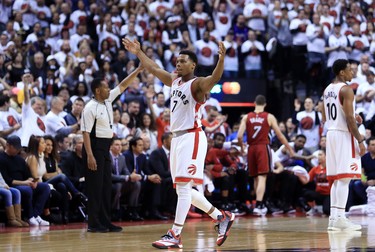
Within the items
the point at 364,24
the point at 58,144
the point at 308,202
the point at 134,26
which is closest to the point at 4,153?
the point at 58,144

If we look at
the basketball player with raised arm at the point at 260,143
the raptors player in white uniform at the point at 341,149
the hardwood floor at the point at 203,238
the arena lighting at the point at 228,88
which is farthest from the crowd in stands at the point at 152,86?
the raptors player in white uniform at the point at 341,149

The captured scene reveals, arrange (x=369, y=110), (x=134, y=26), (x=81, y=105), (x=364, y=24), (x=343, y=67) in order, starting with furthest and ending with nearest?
(x=364, y=24), (x=134, y=26), (x=369, y=110), (x=81, y=105), (x=343, y=67)

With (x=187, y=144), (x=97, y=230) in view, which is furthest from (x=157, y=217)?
(x=187, y=144)

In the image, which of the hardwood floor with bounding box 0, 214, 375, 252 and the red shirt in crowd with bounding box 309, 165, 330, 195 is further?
the red shirt in crowd with bounding box 309, 165, 330, 195

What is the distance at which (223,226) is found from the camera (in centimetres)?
881

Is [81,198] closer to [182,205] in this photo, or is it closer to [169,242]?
[182,205]

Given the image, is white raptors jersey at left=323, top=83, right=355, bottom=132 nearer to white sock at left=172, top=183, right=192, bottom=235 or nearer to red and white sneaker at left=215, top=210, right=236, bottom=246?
red and white sneaker at left=215, top=210, right=236, bottom=246

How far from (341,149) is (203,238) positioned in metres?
2.27

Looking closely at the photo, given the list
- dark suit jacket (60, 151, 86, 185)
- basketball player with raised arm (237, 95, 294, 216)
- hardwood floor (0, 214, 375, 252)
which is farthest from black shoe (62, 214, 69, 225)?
basketball player with raised arm (237, 95, 294, 216)

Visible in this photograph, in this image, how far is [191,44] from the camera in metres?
20.8

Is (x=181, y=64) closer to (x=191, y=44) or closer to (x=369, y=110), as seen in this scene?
(x=369, y=110)

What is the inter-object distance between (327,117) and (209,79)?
9.44 ft

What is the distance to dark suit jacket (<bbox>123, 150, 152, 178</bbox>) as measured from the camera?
562 inches

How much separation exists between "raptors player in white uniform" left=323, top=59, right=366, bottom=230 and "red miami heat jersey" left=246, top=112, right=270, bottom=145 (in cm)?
443
